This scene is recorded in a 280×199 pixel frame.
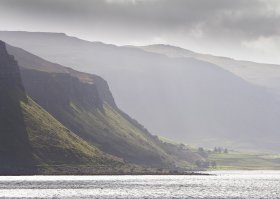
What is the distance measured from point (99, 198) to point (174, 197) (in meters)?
23.4

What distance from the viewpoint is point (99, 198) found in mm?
177875

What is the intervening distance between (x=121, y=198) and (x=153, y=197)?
1073 centimetres

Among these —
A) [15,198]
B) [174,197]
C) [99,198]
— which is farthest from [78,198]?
[174,197]

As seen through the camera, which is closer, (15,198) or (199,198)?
(15,198)

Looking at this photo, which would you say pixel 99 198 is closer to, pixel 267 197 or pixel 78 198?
pixel 78 198

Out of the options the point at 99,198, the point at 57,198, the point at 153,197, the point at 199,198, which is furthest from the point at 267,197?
the point at 57,198

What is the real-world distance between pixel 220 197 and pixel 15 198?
6243 cm

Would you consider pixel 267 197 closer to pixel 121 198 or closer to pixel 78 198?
pixel 121 198

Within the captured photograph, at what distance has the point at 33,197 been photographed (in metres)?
176

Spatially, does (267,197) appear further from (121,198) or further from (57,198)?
(57,198)

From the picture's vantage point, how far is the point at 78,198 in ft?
575

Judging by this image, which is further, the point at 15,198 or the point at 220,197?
the point at 220,197

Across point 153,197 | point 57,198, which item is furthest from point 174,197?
point 57,198

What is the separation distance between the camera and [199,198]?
605 ft
